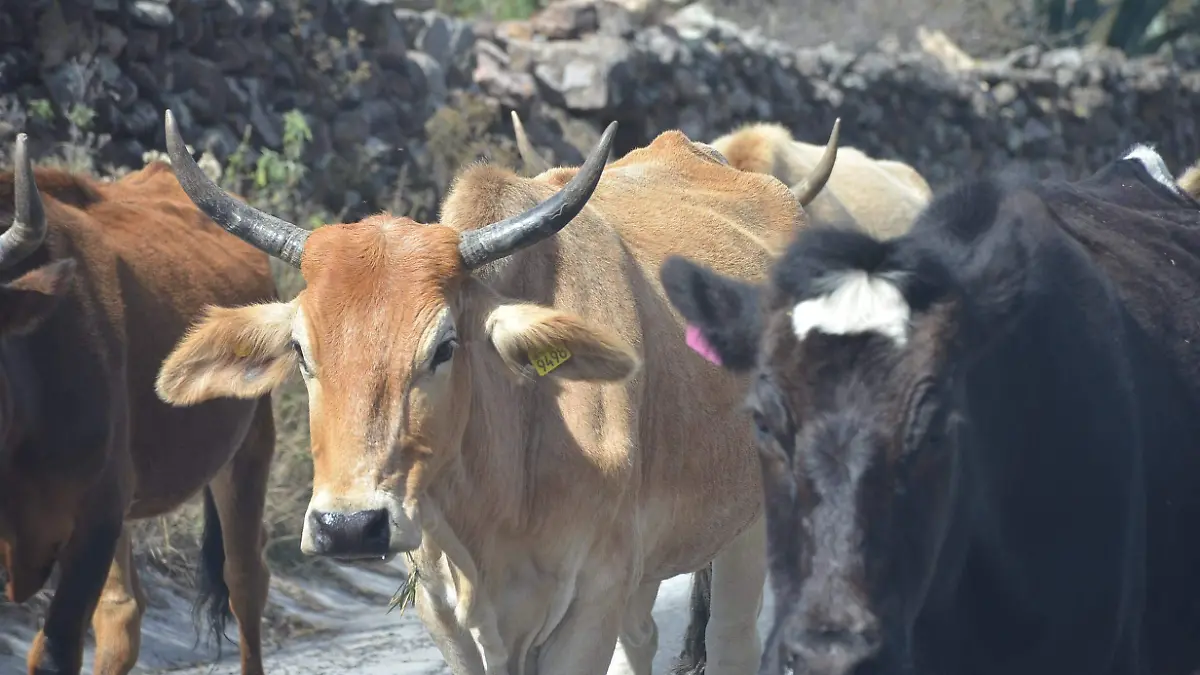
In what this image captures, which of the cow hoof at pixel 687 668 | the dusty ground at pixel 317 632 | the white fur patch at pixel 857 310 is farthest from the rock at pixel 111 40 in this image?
the white fur patch at pixel 857 310

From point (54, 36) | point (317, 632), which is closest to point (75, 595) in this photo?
point (317, 632)

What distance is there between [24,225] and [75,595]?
1307 mm

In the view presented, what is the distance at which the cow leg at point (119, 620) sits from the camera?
6762 millimetres

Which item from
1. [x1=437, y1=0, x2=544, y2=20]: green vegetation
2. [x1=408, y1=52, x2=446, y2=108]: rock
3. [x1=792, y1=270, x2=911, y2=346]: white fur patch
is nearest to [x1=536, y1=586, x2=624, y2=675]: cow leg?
[x1=792, y1=270, x2=911, y2=346]: white fur patch

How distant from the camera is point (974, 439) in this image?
3.90 meters

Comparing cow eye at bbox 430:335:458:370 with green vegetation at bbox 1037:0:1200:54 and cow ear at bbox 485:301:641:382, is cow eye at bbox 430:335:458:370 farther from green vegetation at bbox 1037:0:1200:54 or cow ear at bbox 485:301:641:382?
green vegetation at bbox 1037:0:1200:54

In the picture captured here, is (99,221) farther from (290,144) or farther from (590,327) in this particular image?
(290,144)

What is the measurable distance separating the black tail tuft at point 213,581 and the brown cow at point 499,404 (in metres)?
2.61

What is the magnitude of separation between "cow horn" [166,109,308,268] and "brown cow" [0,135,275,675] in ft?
2.79

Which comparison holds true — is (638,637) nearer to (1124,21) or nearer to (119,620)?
(119,620)

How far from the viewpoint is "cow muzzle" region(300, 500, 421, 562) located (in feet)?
14.0

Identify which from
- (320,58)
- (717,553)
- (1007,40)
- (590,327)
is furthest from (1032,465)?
(1007,40)

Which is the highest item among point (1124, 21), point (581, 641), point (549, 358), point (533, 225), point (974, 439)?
point (974, 439)

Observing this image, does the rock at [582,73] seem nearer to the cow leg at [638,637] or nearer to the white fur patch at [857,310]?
the cow leg at [638,637]
